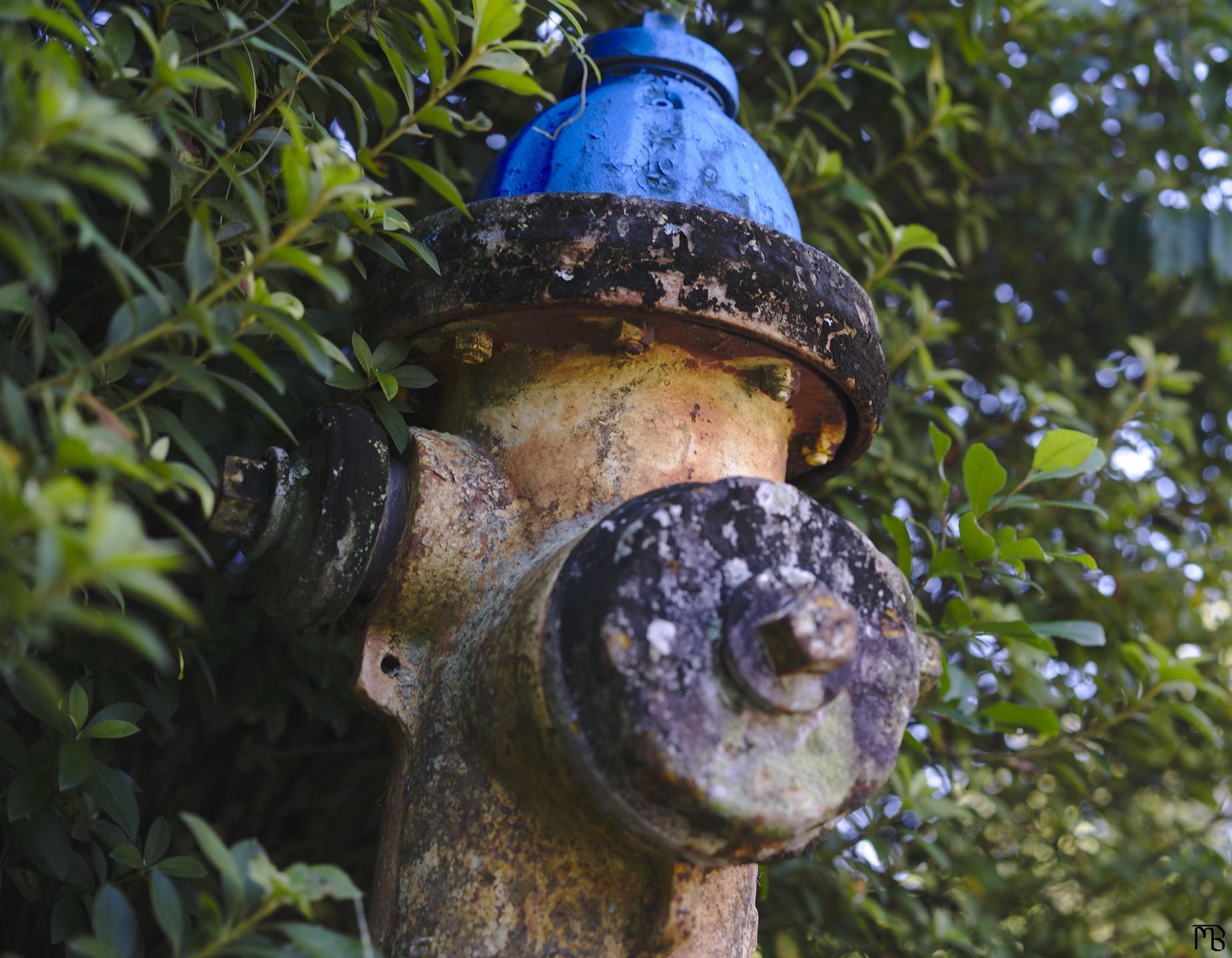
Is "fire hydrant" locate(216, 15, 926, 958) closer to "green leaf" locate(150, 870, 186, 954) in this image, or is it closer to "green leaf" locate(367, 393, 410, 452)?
"green leaf" locate(367, 393, 410, 452)

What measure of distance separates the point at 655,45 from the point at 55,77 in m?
0.86

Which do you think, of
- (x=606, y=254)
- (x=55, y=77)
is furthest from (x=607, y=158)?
(x=55, y=77)

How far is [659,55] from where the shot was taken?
→ 56.5 inches

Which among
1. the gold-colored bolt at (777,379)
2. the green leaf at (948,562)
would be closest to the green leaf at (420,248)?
the gold-colored bolt at (777,379)

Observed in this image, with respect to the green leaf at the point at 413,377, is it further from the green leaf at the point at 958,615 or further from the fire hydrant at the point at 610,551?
the green leaf at the point at 958,615

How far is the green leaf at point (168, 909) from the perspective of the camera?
0.89m

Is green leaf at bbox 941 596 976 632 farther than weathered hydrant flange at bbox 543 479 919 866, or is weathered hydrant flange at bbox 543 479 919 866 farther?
green leaf at bbox 941 596 976 632

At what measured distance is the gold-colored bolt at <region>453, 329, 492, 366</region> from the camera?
1275 millimetres

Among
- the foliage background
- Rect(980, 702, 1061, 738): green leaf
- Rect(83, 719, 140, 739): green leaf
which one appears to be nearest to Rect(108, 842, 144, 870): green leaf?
the foliage background

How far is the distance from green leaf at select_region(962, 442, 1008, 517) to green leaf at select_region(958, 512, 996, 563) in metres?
0.03

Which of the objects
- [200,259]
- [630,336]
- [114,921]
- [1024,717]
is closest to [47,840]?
[114,921]

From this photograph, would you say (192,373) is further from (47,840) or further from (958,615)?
(958,615)

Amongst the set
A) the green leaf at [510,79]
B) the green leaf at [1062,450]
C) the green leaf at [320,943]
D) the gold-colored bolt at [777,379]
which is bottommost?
the green leaf at [320,943]

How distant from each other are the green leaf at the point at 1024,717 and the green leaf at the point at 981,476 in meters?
→ 0.31
